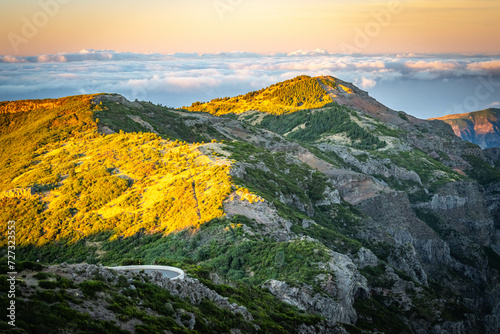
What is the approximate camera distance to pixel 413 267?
3376 inches

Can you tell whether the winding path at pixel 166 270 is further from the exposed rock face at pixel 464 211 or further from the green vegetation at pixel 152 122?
the exposed rock face at pixel 464 211

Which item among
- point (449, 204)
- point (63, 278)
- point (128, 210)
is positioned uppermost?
point (63, 278)

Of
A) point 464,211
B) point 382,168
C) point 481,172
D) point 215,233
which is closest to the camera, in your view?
point 215,233

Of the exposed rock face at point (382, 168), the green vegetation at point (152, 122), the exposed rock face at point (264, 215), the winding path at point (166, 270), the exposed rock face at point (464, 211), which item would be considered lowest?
the exposed rock face at point (464, 211)

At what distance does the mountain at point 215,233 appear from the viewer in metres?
34.1

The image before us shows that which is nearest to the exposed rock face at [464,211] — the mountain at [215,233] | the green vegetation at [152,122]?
the mountain at [215,233]

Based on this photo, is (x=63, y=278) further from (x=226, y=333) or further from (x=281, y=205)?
(x=281, y=205)

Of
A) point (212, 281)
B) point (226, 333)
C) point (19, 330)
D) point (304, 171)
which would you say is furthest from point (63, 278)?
point (304, 171)

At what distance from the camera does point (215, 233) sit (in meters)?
62.9

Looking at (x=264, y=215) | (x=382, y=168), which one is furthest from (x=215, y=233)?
(x=382, y=168)

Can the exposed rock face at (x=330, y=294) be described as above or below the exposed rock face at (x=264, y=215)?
below

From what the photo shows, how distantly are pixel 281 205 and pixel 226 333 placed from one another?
131 feet

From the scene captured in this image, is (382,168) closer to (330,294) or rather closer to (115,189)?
(115,189)

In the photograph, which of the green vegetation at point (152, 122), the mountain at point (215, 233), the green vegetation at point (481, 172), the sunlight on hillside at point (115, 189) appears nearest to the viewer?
the mountain at point (215, 233)
